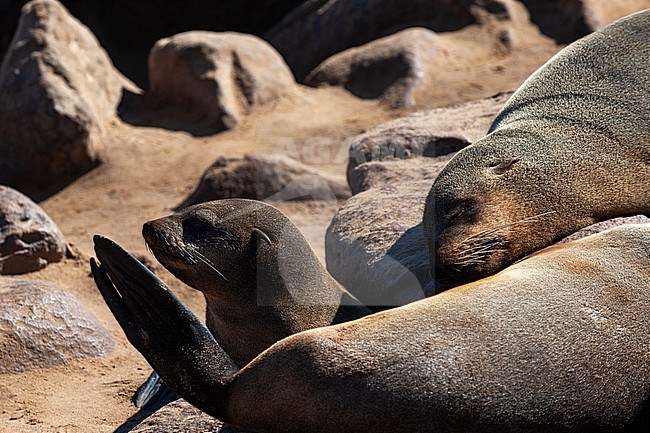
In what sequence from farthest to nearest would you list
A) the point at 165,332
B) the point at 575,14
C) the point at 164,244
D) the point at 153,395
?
the point at 575,14, the point at 153,395, the point at 164,244, the point at 165,332

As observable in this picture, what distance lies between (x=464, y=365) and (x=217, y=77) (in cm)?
793

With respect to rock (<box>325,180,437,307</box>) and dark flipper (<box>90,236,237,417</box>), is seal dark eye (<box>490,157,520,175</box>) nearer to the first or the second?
rock (<box>325,180,437,307</box>)

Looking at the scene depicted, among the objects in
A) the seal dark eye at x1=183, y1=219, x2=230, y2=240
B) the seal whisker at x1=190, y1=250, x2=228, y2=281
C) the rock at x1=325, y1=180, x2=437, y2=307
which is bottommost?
the rock at x1=325, y1=180, x2=437, y2=307

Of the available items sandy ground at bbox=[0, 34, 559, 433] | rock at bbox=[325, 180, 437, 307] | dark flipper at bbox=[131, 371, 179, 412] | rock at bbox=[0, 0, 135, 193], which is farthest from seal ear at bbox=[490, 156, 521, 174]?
rock at bbox=[0, 0, 135, 193]

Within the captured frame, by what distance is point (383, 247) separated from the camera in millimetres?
5039

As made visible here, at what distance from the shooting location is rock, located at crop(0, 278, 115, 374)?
5.32m

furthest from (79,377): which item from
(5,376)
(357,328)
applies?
(357,328)

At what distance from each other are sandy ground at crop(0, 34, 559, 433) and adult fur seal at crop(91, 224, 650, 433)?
2.24 meters

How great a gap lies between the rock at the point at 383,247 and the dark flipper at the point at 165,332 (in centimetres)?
111

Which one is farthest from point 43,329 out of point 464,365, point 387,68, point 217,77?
point 387,68

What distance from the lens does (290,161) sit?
8.68 meters

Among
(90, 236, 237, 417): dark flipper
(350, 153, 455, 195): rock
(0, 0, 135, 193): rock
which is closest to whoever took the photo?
(90, 236, 237, 417): dark flipper

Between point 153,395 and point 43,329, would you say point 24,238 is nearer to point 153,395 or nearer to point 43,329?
point 43,329

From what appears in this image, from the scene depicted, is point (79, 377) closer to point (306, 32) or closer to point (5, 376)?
point (5, 376)
